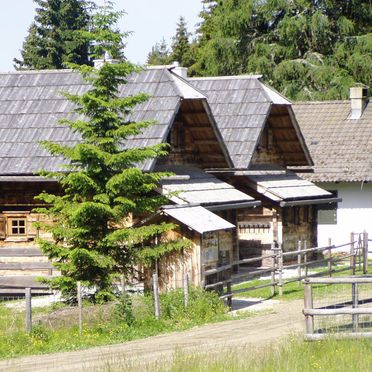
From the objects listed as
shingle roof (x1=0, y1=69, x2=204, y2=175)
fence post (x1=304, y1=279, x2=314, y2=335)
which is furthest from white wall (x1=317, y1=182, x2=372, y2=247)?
fence post (x1=304, y1=279, x2=314, y2=335)

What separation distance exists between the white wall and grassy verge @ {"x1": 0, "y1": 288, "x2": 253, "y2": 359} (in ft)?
58.3

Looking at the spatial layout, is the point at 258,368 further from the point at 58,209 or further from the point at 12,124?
the point at 12,124

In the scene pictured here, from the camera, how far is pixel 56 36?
6669 cm

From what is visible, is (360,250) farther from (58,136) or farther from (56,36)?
(56,36)

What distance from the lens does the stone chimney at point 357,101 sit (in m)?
45.0

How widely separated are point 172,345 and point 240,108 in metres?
16.9

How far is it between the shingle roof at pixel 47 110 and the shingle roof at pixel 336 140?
41.7ft

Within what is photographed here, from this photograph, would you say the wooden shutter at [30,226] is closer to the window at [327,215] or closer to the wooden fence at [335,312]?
the wooden fence at [335,312]

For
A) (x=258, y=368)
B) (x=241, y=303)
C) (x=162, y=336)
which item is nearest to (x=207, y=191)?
(x=241, y=303)

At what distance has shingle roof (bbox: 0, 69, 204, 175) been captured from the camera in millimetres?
28891

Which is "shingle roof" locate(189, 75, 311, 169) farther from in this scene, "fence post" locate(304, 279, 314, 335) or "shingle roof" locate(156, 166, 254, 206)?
"fence post" locate(304, 279, 314, 335)

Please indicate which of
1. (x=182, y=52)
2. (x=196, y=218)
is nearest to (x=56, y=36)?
(x=182, y=52)

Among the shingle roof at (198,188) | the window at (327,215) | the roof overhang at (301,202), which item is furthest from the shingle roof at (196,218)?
the window at (327,215)

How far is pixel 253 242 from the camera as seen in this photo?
35.9 m
